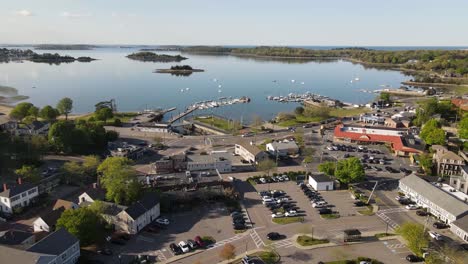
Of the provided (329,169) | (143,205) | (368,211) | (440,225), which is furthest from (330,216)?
(143,205)

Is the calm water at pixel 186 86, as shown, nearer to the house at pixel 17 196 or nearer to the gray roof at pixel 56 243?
the house at pixel 17 196

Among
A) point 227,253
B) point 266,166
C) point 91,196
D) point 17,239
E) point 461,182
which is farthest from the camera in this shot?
point 266,166

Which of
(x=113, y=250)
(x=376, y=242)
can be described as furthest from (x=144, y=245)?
(x=376, y=242)

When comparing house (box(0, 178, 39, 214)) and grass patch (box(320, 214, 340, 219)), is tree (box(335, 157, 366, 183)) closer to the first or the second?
grass patch (box(320, 214, 340, 219))

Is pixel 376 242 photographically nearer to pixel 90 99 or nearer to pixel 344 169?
pixel 344 169

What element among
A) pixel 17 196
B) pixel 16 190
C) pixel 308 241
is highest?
pixel 16 190

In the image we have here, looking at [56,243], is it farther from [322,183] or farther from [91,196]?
[322,183]

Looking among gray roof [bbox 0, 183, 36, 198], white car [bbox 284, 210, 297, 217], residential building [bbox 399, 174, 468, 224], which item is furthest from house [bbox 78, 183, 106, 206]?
residential building [bbox 399, 174, 468, 224]

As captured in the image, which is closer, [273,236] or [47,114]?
[273,236]
